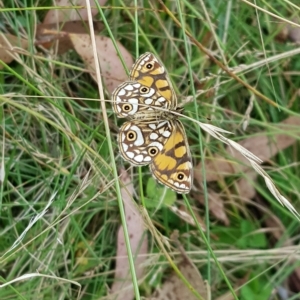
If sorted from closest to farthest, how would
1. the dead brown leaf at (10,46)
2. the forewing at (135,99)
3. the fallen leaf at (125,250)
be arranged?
the forewing at (135,99), the dead brown leaf at (10,46), the fallen leaf at (125,250)

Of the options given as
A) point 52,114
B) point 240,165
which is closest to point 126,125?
point 52,114

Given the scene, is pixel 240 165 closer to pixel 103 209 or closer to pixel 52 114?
pixel 103 209

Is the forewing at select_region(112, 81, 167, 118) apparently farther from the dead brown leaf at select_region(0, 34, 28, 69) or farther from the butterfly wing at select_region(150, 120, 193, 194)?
the dead brown leaf at select_region(0, 34, 28, 69)

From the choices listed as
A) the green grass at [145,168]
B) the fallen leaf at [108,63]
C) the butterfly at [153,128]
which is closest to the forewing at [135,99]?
the butterfly at [153,128]

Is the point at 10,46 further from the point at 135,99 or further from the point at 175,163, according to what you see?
the point at 175,163

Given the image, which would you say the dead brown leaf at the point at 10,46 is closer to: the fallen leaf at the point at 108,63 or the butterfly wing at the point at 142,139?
the fallen leaf at the point at 108,63
